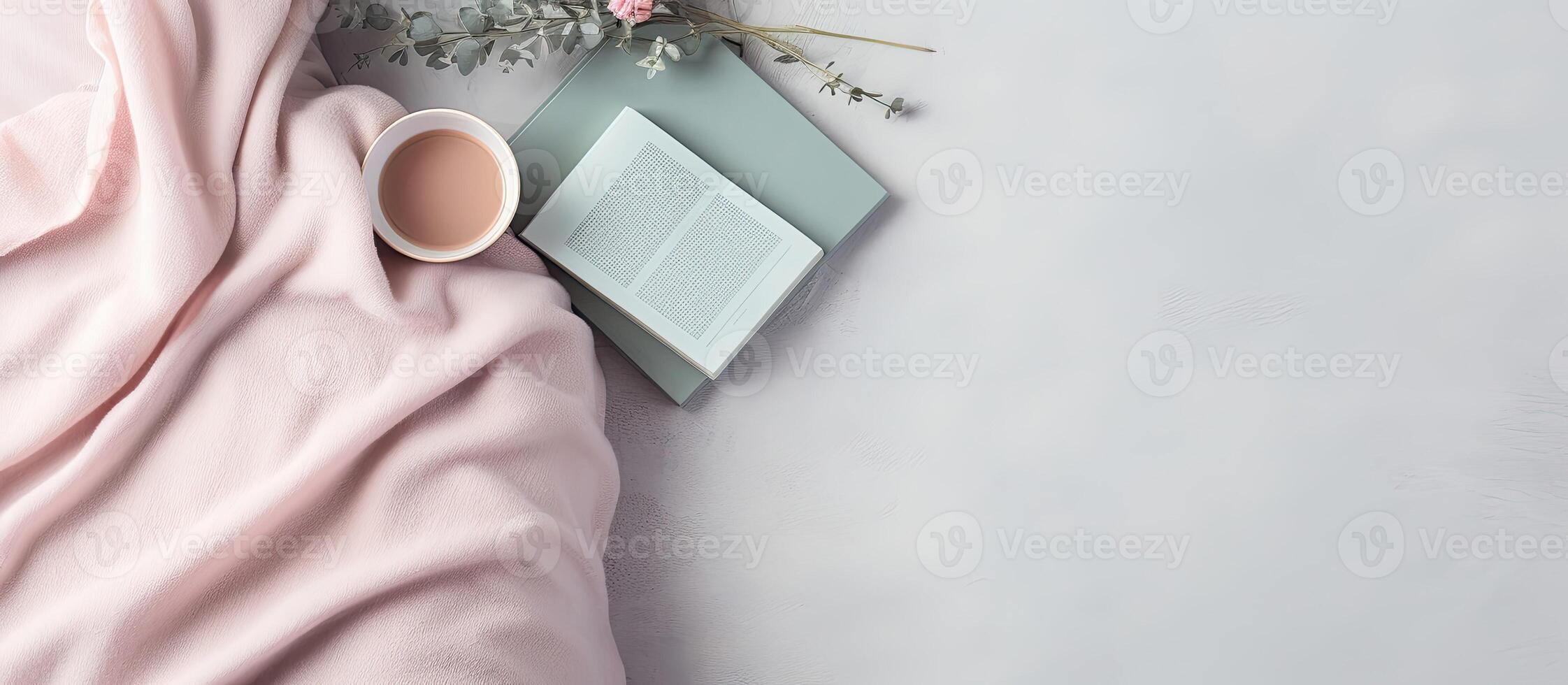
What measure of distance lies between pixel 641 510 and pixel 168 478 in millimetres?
440

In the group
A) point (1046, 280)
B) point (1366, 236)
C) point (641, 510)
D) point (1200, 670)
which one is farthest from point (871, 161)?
point (1200, 670)

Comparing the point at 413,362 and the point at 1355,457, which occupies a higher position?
the point at 1355,457

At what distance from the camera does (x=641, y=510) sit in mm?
985

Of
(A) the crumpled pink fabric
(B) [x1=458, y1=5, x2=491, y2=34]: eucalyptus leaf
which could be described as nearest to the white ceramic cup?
(A) the crumpled pink fabric

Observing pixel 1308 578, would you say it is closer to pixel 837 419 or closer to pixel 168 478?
pixel 837 419

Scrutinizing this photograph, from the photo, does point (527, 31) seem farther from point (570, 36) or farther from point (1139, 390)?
point (1139, 390)

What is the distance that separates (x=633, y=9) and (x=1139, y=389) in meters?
0.69

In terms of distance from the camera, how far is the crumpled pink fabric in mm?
685

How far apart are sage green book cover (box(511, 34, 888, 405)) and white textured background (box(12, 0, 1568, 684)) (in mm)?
50

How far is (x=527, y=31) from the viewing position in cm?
90

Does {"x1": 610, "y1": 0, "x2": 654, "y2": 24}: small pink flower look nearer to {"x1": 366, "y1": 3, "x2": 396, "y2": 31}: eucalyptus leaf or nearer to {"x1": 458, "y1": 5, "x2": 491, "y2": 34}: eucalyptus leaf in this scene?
{"x1": 458, "y1": 5, "x2": 491, "y2": 34}: eucalyptus leaf

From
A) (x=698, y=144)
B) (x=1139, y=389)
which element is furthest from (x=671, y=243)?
(x=1139, y=389)

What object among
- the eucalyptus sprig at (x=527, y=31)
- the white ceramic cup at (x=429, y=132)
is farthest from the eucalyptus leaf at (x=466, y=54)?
the white ceramic cup at (x=429, y=132)

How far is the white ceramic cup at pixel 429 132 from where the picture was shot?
0.79 m
